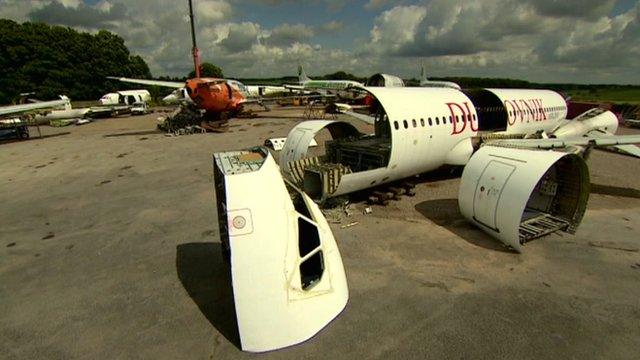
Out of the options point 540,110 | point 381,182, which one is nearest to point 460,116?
point 381,182

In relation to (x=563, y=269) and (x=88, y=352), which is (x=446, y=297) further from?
(x=88, y=352)

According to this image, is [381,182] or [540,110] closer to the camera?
[381,182]

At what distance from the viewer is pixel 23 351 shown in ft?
25.7

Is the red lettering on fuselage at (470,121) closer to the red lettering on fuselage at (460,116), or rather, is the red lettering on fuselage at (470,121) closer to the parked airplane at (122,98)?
the red lettering on fuselage at (460,116)

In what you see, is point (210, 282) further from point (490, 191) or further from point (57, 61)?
point (57, 61)

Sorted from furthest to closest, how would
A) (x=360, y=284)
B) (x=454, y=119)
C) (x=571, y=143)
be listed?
1. (x=454, y=119)
2. (x=571, y=143)
3. (x=360, y=284)

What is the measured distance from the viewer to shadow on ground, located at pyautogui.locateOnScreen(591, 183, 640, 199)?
16.7 m

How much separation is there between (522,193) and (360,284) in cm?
574

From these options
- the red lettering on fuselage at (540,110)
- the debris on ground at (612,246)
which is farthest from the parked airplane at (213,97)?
the debris on ground at (612,246)

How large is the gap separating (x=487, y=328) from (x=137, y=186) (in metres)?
19.1

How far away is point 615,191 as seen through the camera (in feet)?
56.6

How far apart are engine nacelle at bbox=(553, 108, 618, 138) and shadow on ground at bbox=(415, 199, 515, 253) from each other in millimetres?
11344

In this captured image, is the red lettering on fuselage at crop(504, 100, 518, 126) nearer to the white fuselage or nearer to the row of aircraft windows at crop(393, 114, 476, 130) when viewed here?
the white fuselage

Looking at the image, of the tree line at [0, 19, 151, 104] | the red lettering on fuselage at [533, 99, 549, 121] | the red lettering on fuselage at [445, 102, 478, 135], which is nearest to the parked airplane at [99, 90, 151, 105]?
the tree line at [0, 19, 151, 104]
